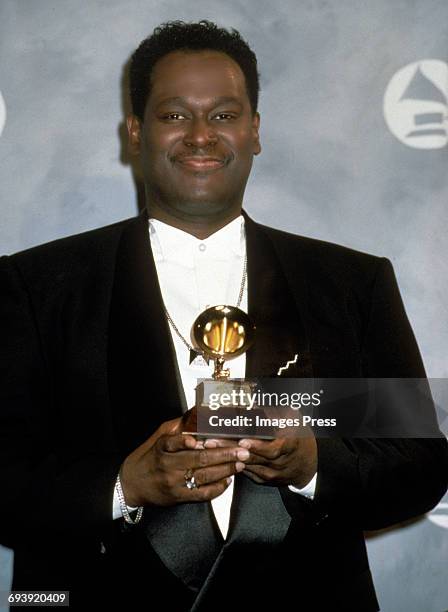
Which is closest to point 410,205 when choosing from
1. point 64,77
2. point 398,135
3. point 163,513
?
point 398,135

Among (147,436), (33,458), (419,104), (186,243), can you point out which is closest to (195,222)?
(186,243)

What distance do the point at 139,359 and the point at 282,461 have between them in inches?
16.2

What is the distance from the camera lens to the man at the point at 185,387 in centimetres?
167

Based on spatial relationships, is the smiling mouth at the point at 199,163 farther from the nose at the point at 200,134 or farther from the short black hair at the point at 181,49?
the short black hair at the point at 181,49

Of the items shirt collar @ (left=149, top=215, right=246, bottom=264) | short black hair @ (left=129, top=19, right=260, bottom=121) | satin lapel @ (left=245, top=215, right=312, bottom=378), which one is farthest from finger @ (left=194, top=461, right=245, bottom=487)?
short black hair @ (left=129, top=19, right=260, bottom=121)

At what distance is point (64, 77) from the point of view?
2.40 meters

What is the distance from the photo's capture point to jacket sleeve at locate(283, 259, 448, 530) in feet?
5.62

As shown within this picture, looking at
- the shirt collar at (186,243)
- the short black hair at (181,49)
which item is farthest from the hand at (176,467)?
the short black hair at (181,49)

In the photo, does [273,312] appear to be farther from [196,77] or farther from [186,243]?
[196,77]

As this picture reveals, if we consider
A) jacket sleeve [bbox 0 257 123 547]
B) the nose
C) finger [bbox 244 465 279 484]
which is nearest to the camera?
finger [bbox 244 465 279 484]

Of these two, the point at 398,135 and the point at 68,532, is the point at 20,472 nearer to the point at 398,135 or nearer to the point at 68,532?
the point at 68,532

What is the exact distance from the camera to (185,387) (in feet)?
5.97

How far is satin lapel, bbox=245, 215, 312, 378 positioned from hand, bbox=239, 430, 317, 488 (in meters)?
0.23

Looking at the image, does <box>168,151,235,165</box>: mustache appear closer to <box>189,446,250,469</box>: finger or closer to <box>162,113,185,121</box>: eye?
<box>162,113,185,121</box>: eye
